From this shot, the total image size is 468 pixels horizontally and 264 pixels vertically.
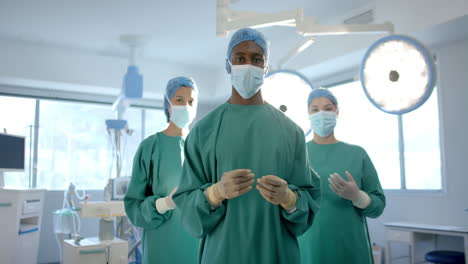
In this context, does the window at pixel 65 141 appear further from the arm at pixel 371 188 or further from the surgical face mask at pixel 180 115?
the arm at pixel 371 188

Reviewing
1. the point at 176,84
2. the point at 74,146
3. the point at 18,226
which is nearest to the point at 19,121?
the point at 74,146

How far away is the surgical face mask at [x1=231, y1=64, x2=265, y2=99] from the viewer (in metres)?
1.30

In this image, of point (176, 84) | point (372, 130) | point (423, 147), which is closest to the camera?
point (176, 84)

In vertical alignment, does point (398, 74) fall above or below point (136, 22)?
below

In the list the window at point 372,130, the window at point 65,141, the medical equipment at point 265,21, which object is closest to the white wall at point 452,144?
the window at point 372,130

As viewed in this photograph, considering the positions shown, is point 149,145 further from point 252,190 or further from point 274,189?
point 274,189

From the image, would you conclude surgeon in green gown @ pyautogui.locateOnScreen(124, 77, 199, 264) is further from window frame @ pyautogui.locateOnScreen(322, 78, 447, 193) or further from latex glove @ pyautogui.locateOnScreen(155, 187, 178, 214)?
window frame @ pyautogui.locateOnScreen(322, 78, 447, 193)

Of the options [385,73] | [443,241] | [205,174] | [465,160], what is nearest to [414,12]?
[465,160]

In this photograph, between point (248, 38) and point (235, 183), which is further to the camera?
point (248, 38)

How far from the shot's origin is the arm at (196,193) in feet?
3.90

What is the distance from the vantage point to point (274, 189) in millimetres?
1123

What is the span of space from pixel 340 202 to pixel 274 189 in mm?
1018

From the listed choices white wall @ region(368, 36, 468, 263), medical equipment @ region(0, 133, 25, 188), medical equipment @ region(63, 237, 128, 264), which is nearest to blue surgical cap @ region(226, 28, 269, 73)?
medical equipment @ region(63, 237, 128, 264)

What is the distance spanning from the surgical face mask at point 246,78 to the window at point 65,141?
481cm
